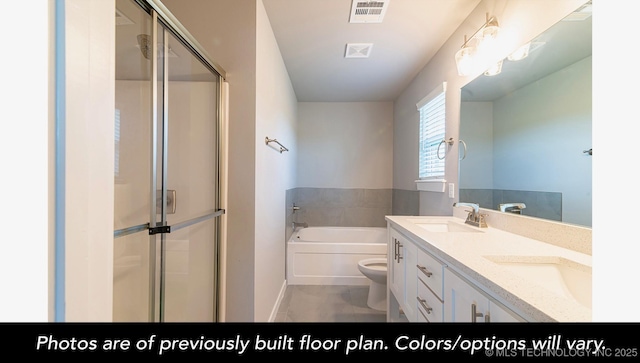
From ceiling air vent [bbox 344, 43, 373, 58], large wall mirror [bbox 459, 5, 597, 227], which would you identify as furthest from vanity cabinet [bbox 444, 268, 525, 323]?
ceiling air vent [bbox 344, 43, 373, 58]

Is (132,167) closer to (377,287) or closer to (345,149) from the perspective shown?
(377,287)

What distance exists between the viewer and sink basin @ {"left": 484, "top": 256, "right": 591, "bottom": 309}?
0.88 m

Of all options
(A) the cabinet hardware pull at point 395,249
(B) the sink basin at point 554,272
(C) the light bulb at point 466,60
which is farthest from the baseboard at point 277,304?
(C) the light bulb at point 466,60

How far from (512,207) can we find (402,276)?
752 mm

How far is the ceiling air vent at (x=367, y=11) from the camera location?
70.4 inches

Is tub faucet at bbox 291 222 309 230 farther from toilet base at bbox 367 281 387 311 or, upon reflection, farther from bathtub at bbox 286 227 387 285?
toilet base at bbox 367 281 387 311

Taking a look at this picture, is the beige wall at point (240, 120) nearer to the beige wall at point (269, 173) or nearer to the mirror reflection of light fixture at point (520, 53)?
the beige wall at point (269, 173)

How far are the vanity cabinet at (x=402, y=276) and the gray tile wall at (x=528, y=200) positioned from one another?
59 cm

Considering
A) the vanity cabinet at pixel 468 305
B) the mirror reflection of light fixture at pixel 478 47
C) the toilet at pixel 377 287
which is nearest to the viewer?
the vanity cabinet at pixel 468 305

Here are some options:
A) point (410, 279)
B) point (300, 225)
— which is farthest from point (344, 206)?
point (410, 279)

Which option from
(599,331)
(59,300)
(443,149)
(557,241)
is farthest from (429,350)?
(443,149)

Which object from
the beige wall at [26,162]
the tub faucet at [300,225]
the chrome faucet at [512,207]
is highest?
the beige wall at [26,162]

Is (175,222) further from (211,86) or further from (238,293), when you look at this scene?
(211,86)

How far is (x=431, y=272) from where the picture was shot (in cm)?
119
